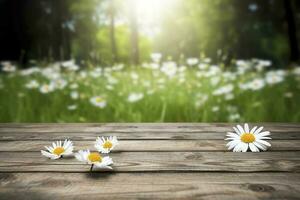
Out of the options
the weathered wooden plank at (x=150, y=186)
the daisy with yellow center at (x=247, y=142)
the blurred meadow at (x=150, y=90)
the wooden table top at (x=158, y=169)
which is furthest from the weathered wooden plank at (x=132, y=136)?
the blurred meadow at (x=150, y=90)

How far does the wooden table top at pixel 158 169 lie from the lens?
3.57 ft

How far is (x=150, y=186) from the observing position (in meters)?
1.13

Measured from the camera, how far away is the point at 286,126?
208 cm

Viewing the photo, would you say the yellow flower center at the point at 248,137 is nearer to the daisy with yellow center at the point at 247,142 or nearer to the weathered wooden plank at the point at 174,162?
the daisy with yellow center at the point at 247,142

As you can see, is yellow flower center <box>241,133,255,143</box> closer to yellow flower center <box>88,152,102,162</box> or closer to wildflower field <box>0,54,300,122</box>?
yellow flower center <box>88,152,102,162</box>

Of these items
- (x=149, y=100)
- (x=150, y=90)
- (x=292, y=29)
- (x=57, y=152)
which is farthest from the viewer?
(x=292, y=29)

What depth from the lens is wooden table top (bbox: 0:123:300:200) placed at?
1088mm

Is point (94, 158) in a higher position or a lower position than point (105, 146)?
lower

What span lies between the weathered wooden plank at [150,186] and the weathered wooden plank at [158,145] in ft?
1.16

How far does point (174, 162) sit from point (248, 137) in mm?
414

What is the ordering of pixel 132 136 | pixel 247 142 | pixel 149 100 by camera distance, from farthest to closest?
pixel 149 100 < pixel 132 136 < pixel 247 142

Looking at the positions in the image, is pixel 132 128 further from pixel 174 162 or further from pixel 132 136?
pixel 174 162

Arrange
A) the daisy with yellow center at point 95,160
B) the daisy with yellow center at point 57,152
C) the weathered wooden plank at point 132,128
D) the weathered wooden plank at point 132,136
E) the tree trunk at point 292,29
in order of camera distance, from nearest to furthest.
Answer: the daisy with yellow center at point 95,160 → the daisy with yellow center at point 57,152 → the weathered wooden plank at point 132,136 → the weathered wooden plank at point 132,128 → the tree trunk at point 292,29

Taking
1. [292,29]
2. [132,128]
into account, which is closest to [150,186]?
[132,128]
